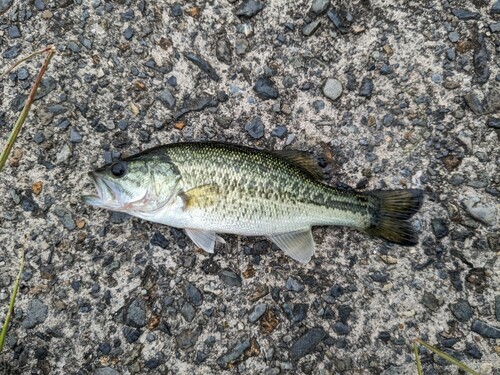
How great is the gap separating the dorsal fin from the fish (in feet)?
0.12

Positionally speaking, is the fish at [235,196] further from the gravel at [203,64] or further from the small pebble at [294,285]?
the gravel at [203,64]

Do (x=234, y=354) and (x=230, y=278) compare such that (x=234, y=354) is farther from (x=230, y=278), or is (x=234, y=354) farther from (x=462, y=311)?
(x=462, y=311)

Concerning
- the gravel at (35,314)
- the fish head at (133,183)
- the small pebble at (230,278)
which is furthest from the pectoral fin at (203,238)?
the gravel at (35,314)

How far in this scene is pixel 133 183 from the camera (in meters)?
3.29

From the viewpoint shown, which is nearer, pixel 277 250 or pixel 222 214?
pixel 222 214

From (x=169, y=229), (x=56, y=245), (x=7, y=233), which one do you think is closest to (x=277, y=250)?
(x=169, y=229)

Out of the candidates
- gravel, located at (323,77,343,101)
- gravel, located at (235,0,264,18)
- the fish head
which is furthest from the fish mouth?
gravel, located at (323,77,343,101)

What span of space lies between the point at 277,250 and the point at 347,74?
1612mm

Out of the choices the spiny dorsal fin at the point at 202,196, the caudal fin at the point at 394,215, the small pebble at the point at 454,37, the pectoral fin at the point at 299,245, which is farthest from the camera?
the small pebble at the point at 454,37

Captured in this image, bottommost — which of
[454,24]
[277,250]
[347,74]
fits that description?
[277,250]

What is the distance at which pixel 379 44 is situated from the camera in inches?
144

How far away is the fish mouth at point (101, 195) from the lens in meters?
3.29

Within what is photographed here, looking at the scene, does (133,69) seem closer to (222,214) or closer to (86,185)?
(86,185)

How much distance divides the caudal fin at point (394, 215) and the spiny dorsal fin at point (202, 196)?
4.00ft
